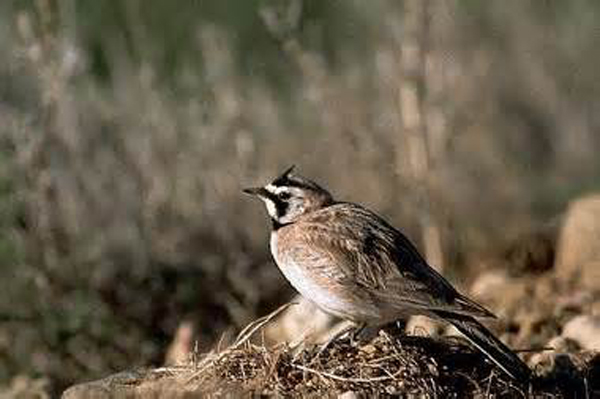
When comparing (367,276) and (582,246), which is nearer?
(367,276)

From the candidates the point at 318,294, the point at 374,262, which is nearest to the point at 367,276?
the point at 374,262

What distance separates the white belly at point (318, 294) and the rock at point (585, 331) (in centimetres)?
139

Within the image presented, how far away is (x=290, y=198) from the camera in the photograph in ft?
25.6

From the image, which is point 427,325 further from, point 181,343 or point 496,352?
point 496,352

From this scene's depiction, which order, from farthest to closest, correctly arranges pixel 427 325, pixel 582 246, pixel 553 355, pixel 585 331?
Result: pixel 582 246 → pixel 427 325 → pixel 585 331 → pixel 553 355

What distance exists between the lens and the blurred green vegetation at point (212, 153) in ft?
32.5

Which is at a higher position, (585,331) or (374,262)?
(374,262)

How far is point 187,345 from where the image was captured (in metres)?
9.45

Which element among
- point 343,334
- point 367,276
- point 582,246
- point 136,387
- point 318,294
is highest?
point 582,246

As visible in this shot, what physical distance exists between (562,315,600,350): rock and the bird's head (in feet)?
4.58

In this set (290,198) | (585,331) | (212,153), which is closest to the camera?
(290,198)

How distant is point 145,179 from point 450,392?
4.68 metres

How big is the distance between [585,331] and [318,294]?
62.2 inches

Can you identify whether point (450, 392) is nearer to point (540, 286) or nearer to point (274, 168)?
point (540, 286)
